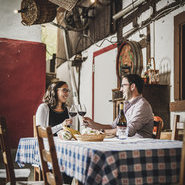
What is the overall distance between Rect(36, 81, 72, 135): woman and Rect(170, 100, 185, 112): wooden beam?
5.33 ft

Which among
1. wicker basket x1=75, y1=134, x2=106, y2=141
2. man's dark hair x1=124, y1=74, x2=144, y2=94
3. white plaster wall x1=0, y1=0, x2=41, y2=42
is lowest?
wicker basket x1=75, y1=134, x2=106, y2=141

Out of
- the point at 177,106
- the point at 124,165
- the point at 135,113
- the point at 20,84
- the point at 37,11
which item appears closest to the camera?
the point at 124,165

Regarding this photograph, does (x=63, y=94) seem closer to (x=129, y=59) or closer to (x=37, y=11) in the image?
(x=37, y=11)

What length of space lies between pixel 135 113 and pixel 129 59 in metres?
2.61

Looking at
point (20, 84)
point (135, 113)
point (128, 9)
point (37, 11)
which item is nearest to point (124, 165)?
point (135, 113)

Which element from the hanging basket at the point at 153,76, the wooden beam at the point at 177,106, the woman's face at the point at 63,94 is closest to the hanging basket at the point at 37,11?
the woman's face at the point at 63,94

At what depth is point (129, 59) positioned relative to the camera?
18.5 ft

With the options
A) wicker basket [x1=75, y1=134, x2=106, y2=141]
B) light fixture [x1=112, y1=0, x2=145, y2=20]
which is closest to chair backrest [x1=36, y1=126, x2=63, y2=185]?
wicker basket [x1=75, y1=134, x2=106, y2=141]

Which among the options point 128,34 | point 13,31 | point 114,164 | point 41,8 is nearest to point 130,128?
point 114,164

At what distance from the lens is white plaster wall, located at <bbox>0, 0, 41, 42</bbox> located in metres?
6.39

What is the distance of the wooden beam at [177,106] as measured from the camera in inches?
166

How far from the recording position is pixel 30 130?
607cm

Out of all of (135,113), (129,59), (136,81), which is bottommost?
(135,113)

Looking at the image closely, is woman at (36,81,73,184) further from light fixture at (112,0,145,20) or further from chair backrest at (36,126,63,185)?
light fixture at (112,0,145,20)
